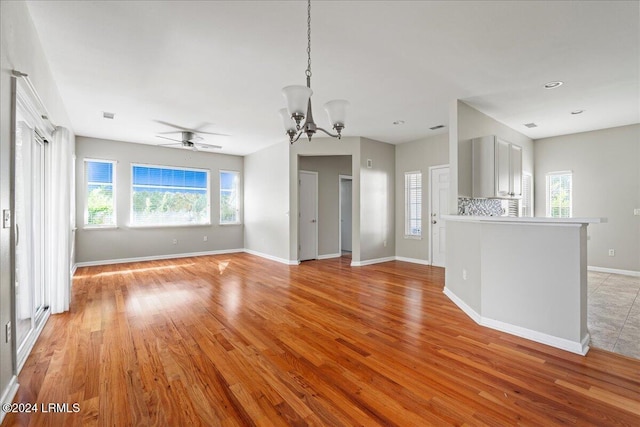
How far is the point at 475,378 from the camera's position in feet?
6.65

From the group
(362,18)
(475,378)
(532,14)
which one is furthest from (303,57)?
(475,378)

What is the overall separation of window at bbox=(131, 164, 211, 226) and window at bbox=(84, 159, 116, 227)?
1.27 ft

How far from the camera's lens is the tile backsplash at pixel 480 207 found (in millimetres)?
4219

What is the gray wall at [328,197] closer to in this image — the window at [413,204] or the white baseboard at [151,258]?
the window at [413,204]

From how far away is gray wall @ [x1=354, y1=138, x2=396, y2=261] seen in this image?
615cm

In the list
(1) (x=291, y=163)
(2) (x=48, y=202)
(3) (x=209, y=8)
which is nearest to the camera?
(3) (x=209, y=8)

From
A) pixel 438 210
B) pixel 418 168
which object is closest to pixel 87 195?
pixel 418 168

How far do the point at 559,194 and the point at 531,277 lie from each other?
4.81 metres

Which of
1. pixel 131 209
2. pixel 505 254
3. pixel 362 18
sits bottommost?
pixel 505 254

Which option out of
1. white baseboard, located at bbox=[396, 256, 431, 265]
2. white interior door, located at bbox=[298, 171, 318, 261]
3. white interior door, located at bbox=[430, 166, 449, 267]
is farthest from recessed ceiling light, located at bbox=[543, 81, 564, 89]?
white interior door, located at bbox=[298, 171, 318, 261]

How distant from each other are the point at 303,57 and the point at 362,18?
2.54ft

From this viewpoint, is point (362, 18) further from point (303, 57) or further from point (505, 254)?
point (505, 254)

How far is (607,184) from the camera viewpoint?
547cm

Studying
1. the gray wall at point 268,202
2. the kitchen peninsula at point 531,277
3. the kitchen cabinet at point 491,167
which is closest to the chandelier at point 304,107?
the kitchen peninsula at point 531,277
